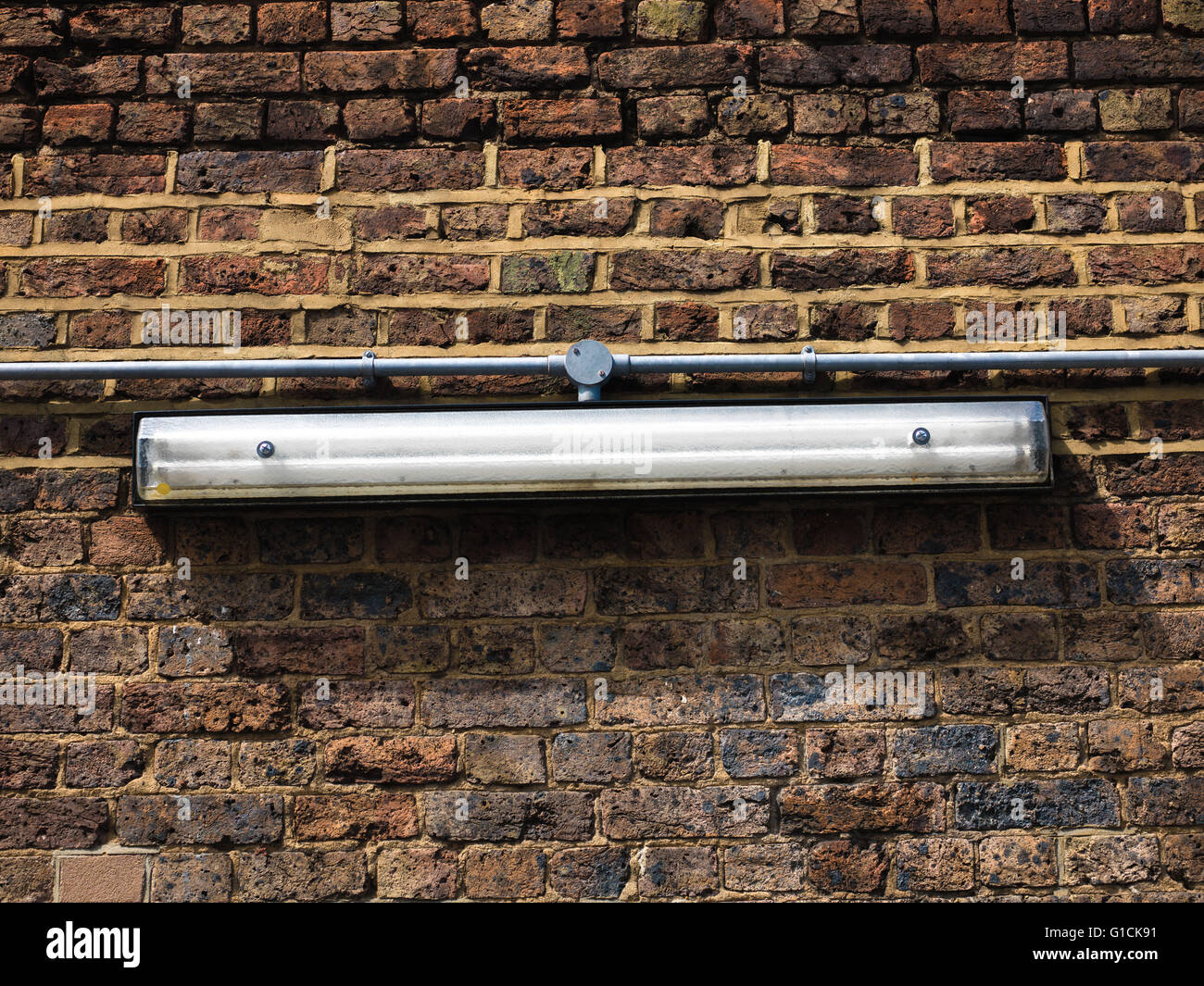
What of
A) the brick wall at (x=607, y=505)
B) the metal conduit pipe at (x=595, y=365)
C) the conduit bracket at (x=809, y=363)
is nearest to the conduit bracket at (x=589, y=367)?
the metal conduit pipe at (x=595, y=365)

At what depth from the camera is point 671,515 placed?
1963 millimetres

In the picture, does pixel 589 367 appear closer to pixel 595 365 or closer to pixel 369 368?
pixel 595 365

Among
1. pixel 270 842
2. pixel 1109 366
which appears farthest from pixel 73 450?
pixel 1109 366

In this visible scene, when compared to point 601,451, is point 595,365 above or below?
above

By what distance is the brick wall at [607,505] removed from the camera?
6.19 feet

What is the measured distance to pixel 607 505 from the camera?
1.95 m

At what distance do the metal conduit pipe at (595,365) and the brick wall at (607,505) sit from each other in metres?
0.09

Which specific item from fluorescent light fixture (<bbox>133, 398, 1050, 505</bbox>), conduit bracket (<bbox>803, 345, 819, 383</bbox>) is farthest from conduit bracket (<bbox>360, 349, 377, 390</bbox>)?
conduit bracket (<bbox>803, 345, 819, 383</bbox>)

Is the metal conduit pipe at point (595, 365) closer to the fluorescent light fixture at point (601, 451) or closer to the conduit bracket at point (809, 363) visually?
the conduit bracket at point (809, 363)

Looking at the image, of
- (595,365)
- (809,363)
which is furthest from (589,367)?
(809,363)

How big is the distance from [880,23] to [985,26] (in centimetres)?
23

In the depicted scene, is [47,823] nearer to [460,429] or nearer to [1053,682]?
[460,429]

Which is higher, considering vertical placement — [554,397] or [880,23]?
[880,23]

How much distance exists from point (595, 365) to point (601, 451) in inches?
8.2
